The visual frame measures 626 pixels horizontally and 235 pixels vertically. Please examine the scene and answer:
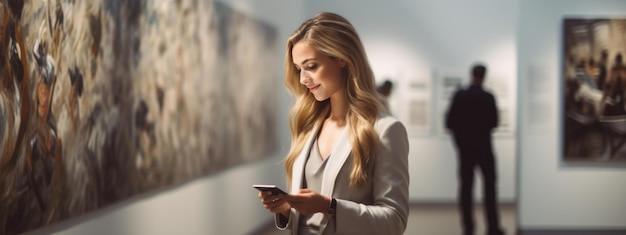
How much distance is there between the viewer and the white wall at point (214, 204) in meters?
7.21

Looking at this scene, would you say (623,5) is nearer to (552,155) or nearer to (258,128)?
(552,155)

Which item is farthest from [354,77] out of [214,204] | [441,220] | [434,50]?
[434,50]

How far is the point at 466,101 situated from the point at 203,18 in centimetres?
410

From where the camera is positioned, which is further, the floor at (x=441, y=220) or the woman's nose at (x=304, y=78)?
the floor at (x=441, y=220)

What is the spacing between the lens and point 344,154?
3.80 meters

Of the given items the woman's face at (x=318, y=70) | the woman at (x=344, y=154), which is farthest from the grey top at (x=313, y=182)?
the woman's face at (x=318, y=70)

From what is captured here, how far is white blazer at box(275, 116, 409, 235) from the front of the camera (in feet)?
12.2

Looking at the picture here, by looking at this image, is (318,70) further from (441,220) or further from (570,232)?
(441,220)

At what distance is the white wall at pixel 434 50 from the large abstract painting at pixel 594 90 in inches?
183

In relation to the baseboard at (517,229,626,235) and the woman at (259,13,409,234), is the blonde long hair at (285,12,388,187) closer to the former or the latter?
the woman at (259,13,409,234)

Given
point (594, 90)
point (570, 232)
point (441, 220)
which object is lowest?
point (441, 220)

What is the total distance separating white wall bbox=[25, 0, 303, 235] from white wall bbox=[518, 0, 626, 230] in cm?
360

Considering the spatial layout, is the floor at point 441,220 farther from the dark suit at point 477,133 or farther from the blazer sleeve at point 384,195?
the blazer sleeve at point 384,195

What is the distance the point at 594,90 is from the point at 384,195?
31.6 ft
